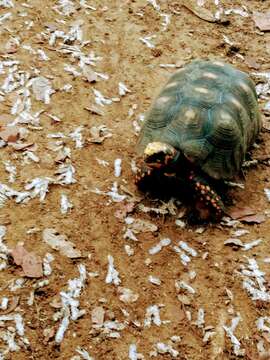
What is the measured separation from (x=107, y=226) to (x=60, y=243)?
17.1 inches

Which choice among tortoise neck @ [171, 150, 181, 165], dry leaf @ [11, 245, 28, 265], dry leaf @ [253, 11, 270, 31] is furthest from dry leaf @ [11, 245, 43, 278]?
dry leaf @ [253, 11, 270, 31]

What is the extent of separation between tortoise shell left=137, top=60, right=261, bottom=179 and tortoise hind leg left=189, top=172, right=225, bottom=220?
11cm

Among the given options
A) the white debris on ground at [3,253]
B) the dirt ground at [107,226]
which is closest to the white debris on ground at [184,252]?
the dirt ground at [107,226]

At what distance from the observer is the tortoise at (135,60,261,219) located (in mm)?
4527

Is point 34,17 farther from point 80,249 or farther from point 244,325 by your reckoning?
point 244,325

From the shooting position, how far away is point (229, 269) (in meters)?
4.31

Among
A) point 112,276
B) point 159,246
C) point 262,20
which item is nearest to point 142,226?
point 159,246

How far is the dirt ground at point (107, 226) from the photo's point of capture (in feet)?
12.6

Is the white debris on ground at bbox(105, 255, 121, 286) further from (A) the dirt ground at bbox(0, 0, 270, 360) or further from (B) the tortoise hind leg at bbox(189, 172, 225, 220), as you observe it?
(B) the tortoise hind leg at bbox(189, 172, 225, 220)

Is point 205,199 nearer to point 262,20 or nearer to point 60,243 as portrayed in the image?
point 60,243

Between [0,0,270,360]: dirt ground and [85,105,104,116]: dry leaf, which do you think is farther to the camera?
[85,105,104,116]: dry leaf

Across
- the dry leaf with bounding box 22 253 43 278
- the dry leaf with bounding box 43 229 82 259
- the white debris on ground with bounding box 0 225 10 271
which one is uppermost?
the dry leaf with bounding box 43 229 82 259

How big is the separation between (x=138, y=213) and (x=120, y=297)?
0.86m

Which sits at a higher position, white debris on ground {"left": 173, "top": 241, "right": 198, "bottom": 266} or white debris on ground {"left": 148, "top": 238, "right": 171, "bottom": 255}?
white debris on ground {"left": 173, "top": 241, "right": 198, "bottom": 266}
